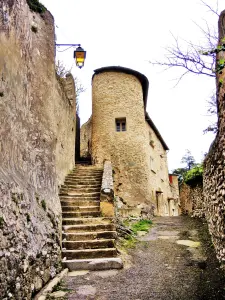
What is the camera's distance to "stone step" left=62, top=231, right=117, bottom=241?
6035 millimetres

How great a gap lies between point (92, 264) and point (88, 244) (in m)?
0.61

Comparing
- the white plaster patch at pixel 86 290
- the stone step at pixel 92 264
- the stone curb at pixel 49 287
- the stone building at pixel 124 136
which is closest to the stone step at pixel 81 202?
the stone step at pixel 92 264

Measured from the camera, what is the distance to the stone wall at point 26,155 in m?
3.48

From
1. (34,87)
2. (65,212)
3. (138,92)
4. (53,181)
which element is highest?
(138,92)

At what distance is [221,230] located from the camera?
4785 mm

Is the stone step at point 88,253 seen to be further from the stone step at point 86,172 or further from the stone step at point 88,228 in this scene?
the stone step at point 86,172

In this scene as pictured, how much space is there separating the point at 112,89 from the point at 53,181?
9.29 m

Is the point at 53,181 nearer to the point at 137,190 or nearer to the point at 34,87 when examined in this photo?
the point at 34,87

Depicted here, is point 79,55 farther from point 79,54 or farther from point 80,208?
point 80,208

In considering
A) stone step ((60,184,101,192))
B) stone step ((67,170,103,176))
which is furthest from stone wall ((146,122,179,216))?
stone step ((60,184,101,192))

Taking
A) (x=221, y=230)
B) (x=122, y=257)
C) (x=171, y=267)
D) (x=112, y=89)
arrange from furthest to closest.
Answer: (x=112, y=89) → (x=122, y=257) → (x=171, y=267) → (x=221, y=230)

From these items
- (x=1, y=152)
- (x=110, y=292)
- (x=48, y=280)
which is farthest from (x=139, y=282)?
(x=1, y=152)

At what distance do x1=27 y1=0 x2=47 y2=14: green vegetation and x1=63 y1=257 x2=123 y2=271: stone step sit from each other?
5303 millimetres

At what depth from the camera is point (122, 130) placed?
13.9 metres
